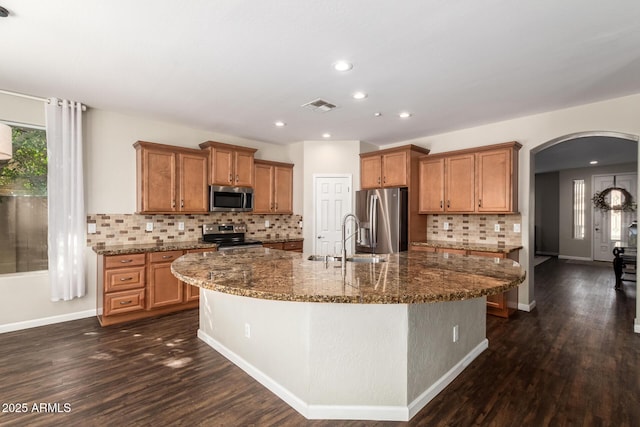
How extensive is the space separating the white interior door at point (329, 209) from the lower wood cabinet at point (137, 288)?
7.69 feet

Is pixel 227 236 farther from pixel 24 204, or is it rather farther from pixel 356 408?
pixel 356 408

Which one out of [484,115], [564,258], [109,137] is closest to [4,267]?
[109,137]

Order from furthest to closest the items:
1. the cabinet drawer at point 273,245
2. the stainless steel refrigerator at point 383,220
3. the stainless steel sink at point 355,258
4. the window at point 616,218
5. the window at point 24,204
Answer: the window at point 616,218 → the cabinet drawer at point 273,245 → the stainless steel refrigerator at point 383,220 → the window at point 24,204 → the stainless steel sink at point 355,258

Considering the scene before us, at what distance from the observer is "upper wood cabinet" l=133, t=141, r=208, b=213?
418 cm

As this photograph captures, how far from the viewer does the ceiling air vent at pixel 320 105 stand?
369 cm

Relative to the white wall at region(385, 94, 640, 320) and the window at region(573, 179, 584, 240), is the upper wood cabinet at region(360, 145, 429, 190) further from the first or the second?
the window at region(573, 179, 584, 240)

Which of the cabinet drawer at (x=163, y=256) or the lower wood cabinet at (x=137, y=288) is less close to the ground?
the cabinet drawer at (x=163, y=256)

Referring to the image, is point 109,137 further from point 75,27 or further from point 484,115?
point 484,115

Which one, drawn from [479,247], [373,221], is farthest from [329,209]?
[479,247]

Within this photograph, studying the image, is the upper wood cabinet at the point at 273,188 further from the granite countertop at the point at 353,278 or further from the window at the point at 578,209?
the window at the point at 578,209

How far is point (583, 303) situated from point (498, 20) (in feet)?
14.4

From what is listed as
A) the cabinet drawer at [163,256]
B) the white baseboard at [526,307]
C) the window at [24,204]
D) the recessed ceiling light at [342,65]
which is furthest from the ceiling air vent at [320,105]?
the white baseboard at [526,307]

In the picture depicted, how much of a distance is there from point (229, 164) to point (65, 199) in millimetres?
2035

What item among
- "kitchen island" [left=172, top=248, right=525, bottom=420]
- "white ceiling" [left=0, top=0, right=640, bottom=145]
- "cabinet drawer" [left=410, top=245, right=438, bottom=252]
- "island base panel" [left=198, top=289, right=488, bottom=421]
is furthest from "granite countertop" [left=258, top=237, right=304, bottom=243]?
"island base panel" [left=198, top=289, right=488, bottom=421]
